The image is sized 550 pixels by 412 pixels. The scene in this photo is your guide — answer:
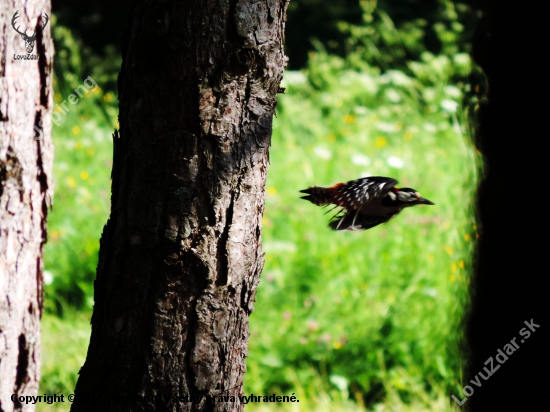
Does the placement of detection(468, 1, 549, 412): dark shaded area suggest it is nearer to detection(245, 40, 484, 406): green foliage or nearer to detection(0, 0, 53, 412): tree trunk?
detection(245, 40, 484, 406): green foliage

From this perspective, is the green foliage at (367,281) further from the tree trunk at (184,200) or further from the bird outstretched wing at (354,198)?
the tree trunk at (184,200)

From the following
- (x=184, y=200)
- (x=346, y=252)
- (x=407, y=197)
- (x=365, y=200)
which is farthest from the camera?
(x=346, y=252)

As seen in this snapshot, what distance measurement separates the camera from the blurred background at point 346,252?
3.15m

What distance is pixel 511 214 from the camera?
1840 mm

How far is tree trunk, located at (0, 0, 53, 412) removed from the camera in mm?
2215

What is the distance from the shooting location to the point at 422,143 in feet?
17.1

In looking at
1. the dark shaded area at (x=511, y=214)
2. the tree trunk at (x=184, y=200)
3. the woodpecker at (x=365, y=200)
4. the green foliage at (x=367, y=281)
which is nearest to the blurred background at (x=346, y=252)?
the green foliage at (x=367, y=281)

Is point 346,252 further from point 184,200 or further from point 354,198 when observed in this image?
point 184,200

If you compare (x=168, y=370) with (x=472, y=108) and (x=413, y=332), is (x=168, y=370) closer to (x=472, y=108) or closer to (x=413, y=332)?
(x=472, y=108)

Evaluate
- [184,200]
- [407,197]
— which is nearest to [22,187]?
[184,200]

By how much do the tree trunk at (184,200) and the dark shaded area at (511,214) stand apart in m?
0.65

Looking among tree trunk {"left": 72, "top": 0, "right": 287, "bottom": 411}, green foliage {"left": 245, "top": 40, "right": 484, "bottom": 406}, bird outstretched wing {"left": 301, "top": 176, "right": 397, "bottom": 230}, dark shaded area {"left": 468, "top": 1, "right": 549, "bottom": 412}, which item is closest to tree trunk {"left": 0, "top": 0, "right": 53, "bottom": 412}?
tree trunk {"left": 72, "top": 0, "right": 287, "bottom": 411}

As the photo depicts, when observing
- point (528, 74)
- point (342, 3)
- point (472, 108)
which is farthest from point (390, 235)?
point (342, 3)

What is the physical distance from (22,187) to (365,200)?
3.96ft
